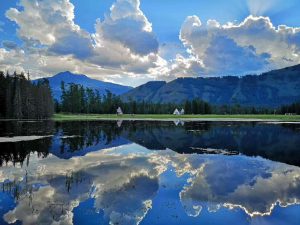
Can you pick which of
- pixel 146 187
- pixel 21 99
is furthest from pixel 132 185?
pixel 21 99

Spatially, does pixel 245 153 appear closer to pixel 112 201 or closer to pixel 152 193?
pixel 152 193

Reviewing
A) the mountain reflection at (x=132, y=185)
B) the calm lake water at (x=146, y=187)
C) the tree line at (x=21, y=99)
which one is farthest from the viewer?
the tree line at (x=21, y=99)

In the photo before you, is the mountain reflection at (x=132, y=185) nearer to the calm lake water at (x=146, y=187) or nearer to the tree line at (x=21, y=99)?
the calm lake water at (x=146, y=187)

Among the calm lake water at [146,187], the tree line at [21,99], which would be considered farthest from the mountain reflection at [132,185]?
the tree line at [21,99]

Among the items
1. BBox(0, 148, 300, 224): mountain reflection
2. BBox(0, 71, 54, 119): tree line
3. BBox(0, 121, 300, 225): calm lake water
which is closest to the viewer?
BBox(0, 121, 300, 225): calm lake water

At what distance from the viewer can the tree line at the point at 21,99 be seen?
418 feet

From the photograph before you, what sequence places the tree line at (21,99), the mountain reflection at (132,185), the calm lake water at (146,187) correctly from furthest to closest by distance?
1. the tree line at (21,99)
2. the mountain reflection at (132,185)
3. the calm lake water at (146,187)

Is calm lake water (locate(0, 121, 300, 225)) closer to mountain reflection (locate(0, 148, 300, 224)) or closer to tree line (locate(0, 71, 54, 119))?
mountain reflection (locate(0, 148, 300, 224))

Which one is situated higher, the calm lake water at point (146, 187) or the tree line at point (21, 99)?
the tree line at point (21, 99)

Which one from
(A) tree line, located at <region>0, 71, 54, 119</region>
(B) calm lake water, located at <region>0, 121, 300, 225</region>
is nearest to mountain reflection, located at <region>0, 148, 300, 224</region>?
(B) calm lake water, located at <region>0, 121, 300, 225</region>

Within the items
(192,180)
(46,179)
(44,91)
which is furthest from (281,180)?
(44,91)

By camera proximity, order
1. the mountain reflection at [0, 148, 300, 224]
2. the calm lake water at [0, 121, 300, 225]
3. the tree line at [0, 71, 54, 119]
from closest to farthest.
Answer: the calm lake water at [0, 121, 300, 225], the mountain reflection at [0, 148, 300, 224], the tree line at [0, 71, 54, 119]

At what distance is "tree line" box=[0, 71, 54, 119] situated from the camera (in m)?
127

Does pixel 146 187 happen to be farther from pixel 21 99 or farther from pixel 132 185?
pixel 21 99
